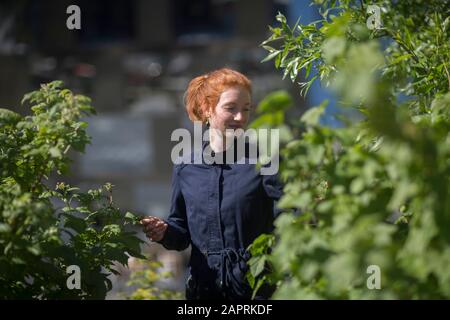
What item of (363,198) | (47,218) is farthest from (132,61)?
(363,198)

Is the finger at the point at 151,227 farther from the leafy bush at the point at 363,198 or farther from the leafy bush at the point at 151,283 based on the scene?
the leafy bush at the point at 151,283

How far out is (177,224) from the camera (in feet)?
10.1

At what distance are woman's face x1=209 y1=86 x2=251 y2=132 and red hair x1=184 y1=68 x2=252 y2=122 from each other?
0.03 metres

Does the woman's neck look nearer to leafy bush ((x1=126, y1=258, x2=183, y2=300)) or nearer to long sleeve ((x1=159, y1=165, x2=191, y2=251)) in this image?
long sleeve ((x1=159, y1=165, x2=191, y2=251))

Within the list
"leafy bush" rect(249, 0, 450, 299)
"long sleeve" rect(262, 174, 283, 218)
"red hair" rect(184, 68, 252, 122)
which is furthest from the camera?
"red hair" rect(184, 68, 252, 122)

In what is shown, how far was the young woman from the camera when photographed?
113 inches

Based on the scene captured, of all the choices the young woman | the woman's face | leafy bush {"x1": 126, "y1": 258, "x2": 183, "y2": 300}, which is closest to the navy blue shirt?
the young woman

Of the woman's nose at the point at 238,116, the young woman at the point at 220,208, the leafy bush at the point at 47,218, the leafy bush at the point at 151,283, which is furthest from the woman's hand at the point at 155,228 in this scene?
the leafy bush at the point at 151,283

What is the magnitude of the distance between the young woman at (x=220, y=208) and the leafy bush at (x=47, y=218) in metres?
0.23

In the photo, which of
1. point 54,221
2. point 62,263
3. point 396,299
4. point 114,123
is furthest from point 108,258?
point 114,123

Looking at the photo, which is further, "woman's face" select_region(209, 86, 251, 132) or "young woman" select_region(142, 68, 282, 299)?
"woman's face" select_region(209, 86, 251, 132)

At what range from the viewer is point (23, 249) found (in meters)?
2.38

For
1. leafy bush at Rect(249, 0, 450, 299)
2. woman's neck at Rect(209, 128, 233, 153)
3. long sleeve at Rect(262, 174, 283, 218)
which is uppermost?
woman's neck at Rect(209, 128, 233, 153)
